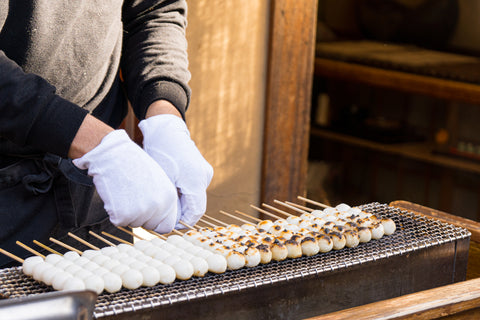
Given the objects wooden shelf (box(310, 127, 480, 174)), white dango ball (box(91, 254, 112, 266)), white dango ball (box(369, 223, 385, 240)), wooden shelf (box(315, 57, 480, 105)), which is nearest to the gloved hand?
white dango ball (box(91, 254, 112, 266))

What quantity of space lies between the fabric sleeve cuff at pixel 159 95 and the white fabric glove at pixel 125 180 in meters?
0.44

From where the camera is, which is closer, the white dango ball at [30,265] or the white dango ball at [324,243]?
the white dango ball at [30,265]

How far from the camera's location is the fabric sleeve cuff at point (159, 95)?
199 cm

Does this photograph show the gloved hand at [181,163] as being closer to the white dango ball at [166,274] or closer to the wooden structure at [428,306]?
the white dango ball at [166,274]

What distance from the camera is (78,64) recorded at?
6.18 ft

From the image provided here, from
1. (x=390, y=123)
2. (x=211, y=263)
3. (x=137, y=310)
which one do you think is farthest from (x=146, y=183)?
(x=390, y=123)

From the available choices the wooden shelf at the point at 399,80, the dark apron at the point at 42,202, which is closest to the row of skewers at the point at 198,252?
the dark apron at the point at 42,202

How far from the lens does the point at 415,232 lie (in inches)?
73.9

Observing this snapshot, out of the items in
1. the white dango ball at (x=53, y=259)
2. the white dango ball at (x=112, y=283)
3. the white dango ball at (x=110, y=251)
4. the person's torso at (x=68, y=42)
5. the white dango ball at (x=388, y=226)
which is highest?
the person's torso at (x=68, y=42)

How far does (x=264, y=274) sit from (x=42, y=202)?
741 millimetres

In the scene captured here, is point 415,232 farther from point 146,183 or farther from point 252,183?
point 252,183

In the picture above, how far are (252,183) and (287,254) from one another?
2411mm

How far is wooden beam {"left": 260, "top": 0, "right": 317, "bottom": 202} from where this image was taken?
3893 millimetres

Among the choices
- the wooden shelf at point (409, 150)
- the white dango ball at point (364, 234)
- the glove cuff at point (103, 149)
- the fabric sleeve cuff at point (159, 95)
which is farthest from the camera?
the wooden shelf at point (409, 150)
